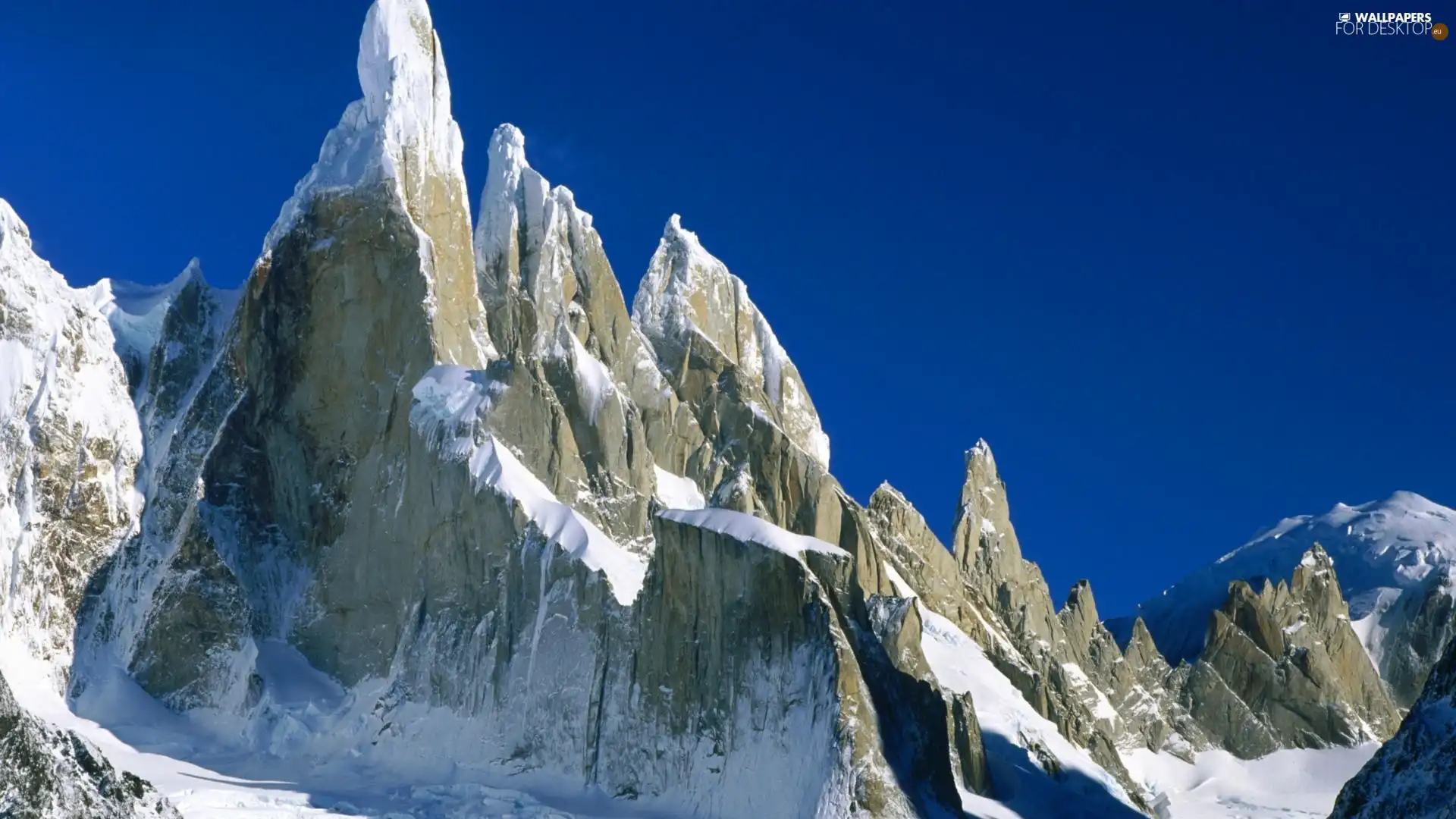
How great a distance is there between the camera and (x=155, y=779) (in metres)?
84.7

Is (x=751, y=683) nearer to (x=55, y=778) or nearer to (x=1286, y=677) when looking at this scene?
(x=55, y=778)

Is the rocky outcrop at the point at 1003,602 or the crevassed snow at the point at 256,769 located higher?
the rocky outcrop at the point at 1003,602

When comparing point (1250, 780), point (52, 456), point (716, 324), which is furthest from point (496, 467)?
point (1250, 780)

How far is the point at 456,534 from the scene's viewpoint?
97.1m

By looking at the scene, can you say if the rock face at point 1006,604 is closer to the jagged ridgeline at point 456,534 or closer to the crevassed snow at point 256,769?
the jagged ridgeline at point 456,534

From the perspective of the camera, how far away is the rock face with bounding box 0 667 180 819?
51938 millimetres

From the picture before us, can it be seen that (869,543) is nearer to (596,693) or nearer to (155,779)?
(596,693)

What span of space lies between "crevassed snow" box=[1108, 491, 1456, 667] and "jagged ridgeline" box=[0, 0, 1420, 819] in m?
48.8

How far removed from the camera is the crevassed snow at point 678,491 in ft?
368

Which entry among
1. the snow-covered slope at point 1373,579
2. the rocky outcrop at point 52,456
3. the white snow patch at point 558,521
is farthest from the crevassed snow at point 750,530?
the snow-covered slope at point 1373,579

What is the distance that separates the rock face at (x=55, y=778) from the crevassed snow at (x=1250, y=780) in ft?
283

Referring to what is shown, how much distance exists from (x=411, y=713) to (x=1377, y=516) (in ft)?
358

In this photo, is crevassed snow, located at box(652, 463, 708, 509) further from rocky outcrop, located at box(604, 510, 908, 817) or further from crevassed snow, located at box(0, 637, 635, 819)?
crevassed snow, located at box(0, 637, 635, 819)

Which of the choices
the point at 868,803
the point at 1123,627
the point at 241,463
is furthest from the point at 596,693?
the point at 1123,627
